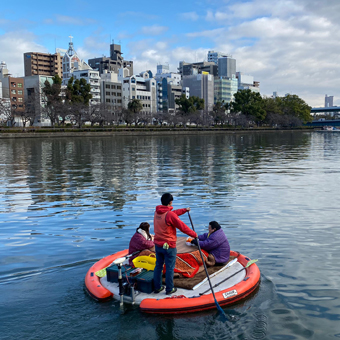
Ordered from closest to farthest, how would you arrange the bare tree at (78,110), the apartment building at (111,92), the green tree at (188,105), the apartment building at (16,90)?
1. the bare tree at (78,110)
2. the apartment building at (16,90)
3. the green tree at (188,105)
4. the apartment building at (111,92)

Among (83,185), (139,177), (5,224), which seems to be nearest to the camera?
(5,224)

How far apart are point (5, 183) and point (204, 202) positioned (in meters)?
13.2

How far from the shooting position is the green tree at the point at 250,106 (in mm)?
131875

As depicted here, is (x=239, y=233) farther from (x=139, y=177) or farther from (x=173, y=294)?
(x=139, y=177)

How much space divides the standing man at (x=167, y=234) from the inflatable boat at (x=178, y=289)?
0.32 metres

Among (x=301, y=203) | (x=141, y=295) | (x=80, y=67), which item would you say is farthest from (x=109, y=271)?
(x=80, y=67)

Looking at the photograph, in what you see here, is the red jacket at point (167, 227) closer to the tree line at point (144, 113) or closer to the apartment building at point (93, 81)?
the tree line at point (144, 113)

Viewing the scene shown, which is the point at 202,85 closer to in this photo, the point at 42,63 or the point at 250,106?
the point at 250,106

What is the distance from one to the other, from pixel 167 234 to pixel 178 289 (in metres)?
1.29

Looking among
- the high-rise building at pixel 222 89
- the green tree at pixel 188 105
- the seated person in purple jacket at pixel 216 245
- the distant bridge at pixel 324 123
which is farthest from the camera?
the high-rise building at pixel 222 89

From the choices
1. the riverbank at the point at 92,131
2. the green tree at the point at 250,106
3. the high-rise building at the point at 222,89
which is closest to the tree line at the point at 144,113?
the green tree at the point at 250,106

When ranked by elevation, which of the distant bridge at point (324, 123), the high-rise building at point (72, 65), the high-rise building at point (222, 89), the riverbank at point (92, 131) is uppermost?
the high-rise building at point (72, 65)

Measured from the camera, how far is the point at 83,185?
2262cm

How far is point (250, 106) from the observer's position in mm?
132000
